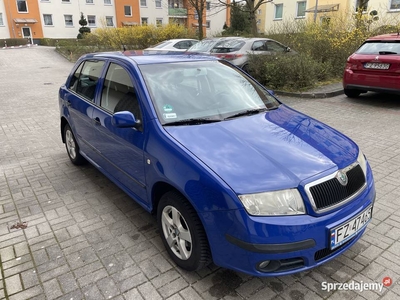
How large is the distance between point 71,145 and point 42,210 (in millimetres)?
1445

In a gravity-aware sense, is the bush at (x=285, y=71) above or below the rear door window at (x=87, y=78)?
below

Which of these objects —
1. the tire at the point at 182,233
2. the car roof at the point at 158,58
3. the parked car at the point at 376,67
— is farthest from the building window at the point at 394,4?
the tire at the point at 182,233

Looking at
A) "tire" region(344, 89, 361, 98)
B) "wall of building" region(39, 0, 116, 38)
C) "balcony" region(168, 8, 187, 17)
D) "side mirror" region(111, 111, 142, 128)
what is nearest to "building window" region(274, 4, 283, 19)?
"balcony" region(168, 8, 187, 17)

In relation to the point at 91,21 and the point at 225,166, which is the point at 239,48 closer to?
the point at 225,166

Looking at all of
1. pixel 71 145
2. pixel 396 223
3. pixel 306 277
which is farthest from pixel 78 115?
pixel 396 223

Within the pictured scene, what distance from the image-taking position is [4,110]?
9.05 meters

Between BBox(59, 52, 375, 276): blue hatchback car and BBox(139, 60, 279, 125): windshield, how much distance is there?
0.04 feet

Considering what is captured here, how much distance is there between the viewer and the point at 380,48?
8.04 m

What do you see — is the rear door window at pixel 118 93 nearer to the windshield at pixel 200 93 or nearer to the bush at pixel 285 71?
the windshield at pixel 200 93

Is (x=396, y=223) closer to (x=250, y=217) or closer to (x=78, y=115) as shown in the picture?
(x=250, y=217)

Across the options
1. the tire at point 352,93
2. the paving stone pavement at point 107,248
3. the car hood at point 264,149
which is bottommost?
the paving stone pavement at point 107,248

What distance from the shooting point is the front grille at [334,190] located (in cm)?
227

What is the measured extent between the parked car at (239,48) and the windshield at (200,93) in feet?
22.8

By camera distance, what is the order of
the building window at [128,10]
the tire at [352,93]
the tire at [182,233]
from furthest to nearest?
the building window at [128,10] → the tire at [352,93] → the tire at [182,233]
